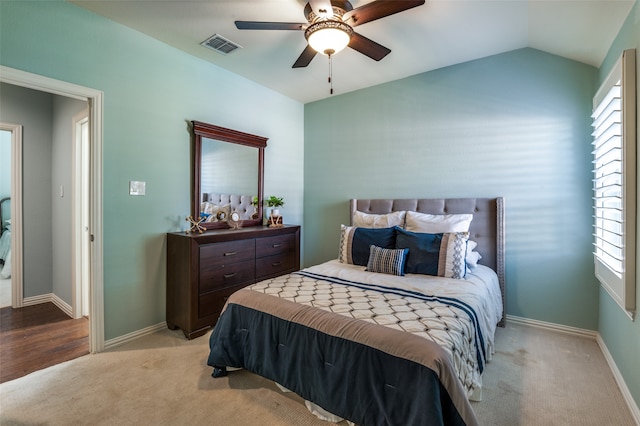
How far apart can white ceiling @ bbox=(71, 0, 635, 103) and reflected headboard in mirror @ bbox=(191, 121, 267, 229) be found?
0.79m

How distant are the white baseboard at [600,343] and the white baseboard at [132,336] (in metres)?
3.47

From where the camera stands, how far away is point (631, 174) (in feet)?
5.74

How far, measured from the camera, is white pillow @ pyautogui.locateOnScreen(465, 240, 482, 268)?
2.66m

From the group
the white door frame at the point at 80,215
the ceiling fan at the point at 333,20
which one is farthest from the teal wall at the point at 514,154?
the white door frame at the point at 80,215

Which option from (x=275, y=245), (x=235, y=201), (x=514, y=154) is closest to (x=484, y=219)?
(x=514, y=154)

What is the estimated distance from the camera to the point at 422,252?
2.58 m

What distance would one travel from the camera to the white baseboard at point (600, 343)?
5.71 ft

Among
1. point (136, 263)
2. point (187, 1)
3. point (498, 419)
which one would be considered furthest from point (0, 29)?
point (498, 419)

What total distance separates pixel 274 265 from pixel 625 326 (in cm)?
296

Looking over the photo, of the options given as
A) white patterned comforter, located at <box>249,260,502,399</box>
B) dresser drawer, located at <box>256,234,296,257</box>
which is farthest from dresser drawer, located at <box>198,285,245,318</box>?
white patterned comforter, located at <box>249,260,502,399</box>

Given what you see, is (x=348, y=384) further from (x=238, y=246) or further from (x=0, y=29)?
(x=0, y=29)

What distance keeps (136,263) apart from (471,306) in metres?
2.75

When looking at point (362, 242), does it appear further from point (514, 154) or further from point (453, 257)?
point (514, 154)

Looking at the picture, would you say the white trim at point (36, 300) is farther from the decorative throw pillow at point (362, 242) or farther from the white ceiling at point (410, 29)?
the decorative throw pillow at point (362, 242)
